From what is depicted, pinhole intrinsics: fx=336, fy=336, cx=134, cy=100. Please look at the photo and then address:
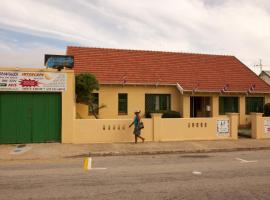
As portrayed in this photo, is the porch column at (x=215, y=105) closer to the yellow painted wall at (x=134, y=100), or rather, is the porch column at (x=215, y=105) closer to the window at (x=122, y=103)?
the yellow painted wall at (x=134, y=100)


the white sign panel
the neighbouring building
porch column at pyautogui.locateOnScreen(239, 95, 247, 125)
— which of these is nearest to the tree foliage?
the white sign panel

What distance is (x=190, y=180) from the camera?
815cm

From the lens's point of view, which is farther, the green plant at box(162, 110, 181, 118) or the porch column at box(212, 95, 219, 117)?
the porch column at box(212, 95, 219, 117)

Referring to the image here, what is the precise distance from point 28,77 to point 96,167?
6.71 m

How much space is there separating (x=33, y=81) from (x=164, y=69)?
12.1 m

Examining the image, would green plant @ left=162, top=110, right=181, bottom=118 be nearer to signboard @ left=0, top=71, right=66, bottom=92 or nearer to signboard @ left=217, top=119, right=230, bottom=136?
signboard @ left=217, top=119, right=230, bottom=136

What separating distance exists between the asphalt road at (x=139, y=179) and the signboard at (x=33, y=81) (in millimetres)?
4484

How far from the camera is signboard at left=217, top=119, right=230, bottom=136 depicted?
17.3m

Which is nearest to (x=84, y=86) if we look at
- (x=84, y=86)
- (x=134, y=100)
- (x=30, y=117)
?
(x=84, y=86)

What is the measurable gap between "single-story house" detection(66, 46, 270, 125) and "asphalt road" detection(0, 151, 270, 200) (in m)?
11.0

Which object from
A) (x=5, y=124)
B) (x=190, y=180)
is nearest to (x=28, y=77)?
(x=5, y=124)

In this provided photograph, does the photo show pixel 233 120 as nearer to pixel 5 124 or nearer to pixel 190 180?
pixel 190 180

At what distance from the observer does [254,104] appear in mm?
25562

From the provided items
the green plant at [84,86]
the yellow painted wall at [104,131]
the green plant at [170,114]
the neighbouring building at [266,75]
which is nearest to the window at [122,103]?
the green plant at [170,114]
